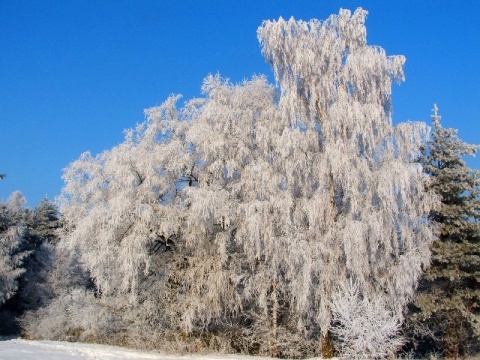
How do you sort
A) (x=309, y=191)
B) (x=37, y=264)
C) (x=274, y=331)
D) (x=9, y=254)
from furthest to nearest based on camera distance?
(x=37, y=264), (x=9, y=254), (x=274, y=331), (x=309, y=191)

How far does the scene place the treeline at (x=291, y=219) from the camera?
58.4ft

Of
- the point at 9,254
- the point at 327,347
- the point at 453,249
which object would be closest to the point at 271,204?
the point at 327,347

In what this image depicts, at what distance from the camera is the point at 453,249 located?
18531 millimetres

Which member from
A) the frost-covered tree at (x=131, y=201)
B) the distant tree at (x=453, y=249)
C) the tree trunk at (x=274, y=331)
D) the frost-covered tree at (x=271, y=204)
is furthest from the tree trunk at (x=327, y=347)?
the frost-covered tree at (x=131, y=201)

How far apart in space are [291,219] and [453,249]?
20.5 feet

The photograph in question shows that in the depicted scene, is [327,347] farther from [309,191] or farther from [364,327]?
[309,191]

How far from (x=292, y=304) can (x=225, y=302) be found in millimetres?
2761

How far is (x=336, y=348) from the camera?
61.3 feet

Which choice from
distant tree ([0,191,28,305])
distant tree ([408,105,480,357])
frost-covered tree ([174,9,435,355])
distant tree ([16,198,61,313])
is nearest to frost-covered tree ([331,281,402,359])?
Result: frost-covered tree ([174,9,435,355])

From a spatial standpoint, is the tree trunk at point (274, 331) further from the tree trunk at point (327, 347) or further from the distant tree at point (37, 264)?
the distant tree at point (37, 264)

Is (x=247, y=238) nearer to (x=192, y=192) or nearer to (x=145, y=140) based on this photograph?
(x=192, y=192)

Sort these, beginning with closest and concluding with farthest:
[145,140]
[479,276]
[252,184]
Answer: [479,276] → [252,184] → [145,140]

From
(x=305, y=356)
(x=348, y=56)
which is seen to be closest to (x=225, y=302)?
(x=305, y=356)

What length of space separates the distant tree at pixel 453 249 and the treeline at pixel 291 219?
6cm
